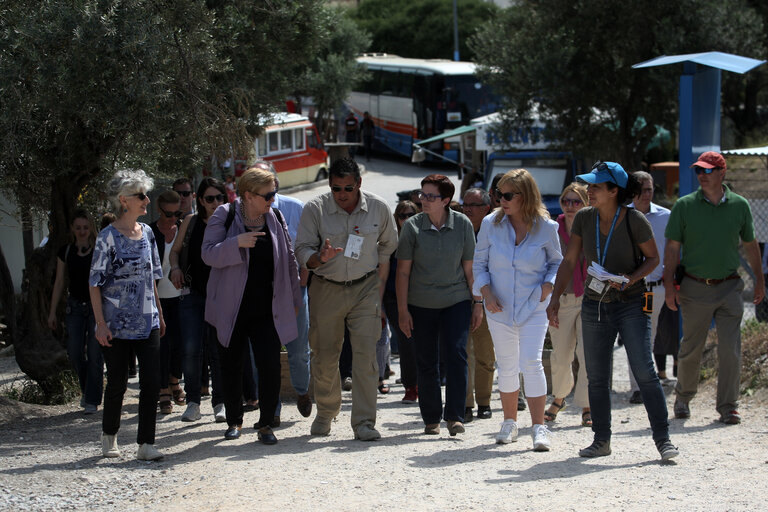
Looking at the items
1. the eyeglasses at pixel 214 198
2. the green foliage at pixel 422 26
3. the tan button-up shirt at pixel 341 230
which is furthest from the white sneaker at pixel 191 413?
the green foliage at pixel 422 26

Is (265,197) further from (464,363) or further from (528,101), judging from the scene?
(528,101)

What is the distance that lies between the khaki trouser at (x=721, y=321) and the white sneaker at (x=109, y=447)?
431 centimetres

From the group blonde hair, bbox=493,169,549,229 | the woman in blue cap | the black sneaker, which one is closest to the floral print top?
blonde hair, bbox=493,169,549,229

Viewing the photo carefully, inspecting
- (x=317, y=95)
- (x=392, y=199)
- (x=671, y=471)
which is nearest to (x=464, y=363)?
(x=671, y=471)

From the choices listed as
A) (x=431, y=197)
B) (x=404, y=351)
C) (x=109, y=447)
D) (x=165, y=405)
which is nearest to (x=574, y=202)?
(x=431, y=197)

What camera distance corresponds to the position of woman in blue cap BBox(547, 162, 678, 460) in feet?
19.5

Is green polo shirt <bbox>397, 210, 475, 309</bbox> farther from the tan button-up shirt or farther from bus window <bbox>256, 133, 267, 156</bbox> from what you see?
bus window <bbox>256, 133, 267, 156</bbox>

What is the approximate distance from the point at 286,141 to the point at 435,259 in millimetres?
24317

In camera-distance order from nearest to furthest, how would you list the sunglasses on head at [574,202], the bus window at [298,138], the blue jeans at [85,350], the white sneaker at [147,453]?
1. the white sneaker at [147,453]
2. the sunglasses on head at [574,202]
3. the blue jeans at [85,350]
4. the bus window at [298,138]

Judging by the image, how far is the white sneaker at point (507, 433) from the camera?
661 cm

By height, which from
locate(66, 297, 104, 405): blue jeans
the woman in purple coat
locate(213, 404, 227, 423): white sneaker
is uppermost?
the woman in purple coat

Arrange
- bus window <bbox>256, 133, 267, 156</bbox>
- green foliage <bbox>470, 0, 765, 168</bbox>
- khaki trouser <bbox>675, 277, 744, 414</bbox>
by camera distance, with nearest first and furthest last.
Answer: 1. khaki trouser <bbox>675, 277, 744, 414</bbox>
2. green foliage <bbox>470, 0, 765, 168</bbox>
3. bus window <bbox>256, 133, 267, 156</bbox>

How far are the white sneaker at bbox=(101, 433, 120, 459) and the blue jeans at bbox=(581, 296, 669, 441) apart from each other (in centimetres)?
302

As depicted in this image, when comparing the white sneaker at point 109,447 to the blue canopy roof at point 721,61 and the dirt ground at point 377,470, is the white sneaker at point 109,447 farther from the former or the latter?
the blue canopy roof at point 721,61
